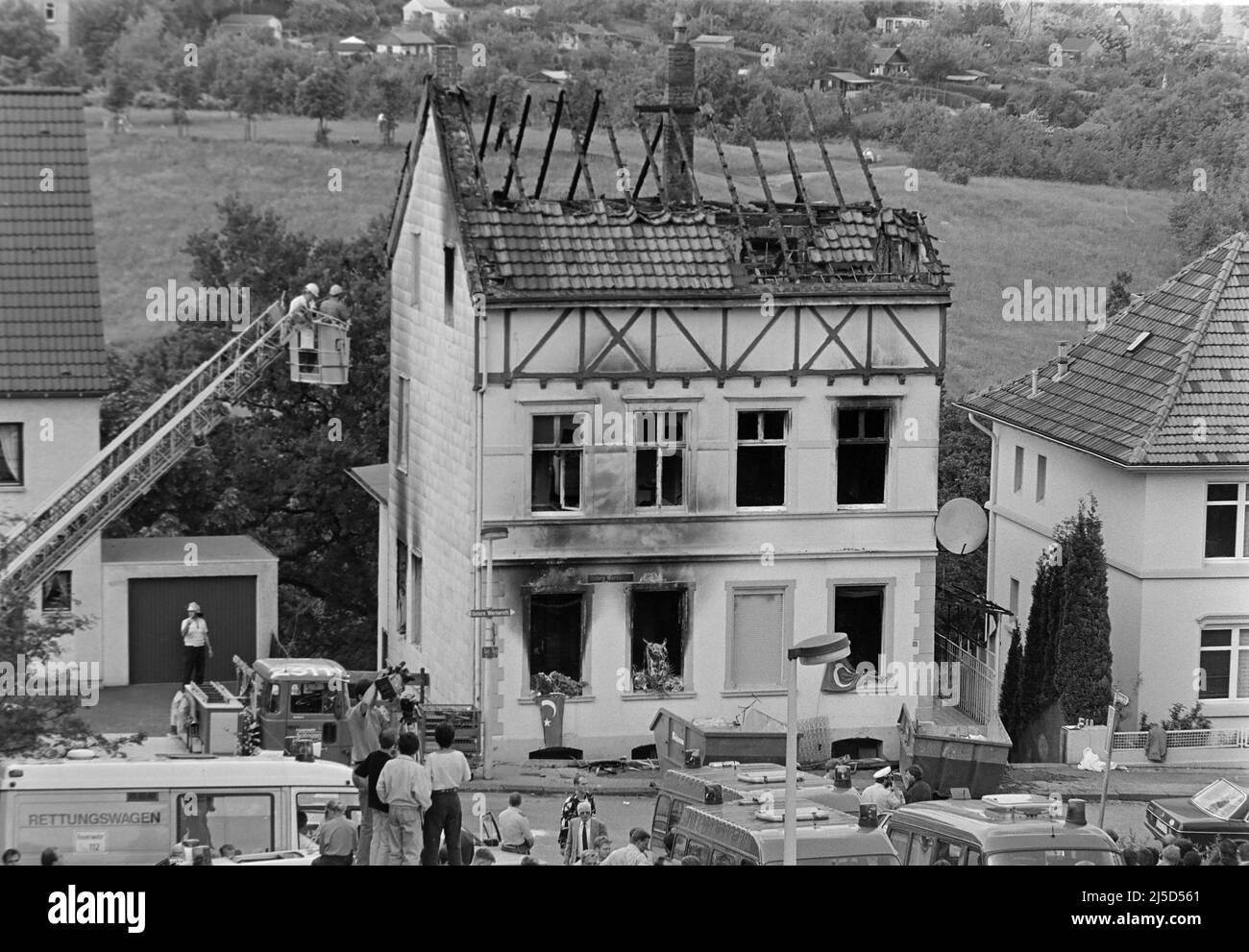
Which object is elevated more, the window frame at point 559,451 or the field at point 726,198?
the field at point 726,198

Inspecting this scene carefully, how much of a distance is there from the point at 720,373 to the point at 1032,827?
1539cm

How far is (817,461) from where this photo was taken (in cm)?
3441

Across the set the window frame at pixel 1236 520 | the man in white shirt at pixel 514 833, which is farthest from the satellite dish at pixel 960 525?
the man in white shirt at pixel 514 833

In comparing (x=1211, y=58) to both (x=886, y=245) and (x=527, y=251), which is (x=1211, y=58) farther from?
(x=527, y=251)

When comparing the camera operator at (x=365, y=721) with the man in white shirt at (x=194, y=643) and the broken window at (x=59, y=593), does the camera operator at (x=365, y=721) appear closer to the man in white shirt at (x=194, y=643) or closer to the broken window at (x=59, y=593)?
the man in white shirt at (x=194, y=643)

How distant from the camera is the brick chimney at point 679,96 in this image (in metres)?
37.7

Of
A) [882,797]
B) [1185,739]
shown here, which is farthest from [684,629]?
[882,797]

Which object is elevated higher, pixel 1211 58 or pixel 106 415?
pixel 1211 58

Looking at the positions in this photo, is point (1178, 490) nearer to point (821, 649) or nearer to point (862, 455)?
point (862, 455)

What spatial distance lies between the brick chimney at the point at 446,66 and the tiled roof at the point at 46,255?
20.6 ft

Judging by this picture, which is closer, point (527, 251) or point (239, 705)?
point (239, 705)

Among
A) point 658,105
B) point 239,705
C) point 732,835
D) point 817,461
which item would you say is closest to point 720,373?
point 817,461

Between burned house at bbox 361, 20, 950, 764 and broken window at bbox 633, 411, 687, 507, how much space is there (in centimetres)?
4

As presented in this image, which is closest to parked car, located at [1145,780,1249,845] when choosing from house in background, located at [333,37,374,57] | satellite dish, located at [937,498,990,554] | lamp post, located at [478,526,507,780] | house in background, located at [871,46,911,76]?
satellite dish, located at [937,498,990,554]
